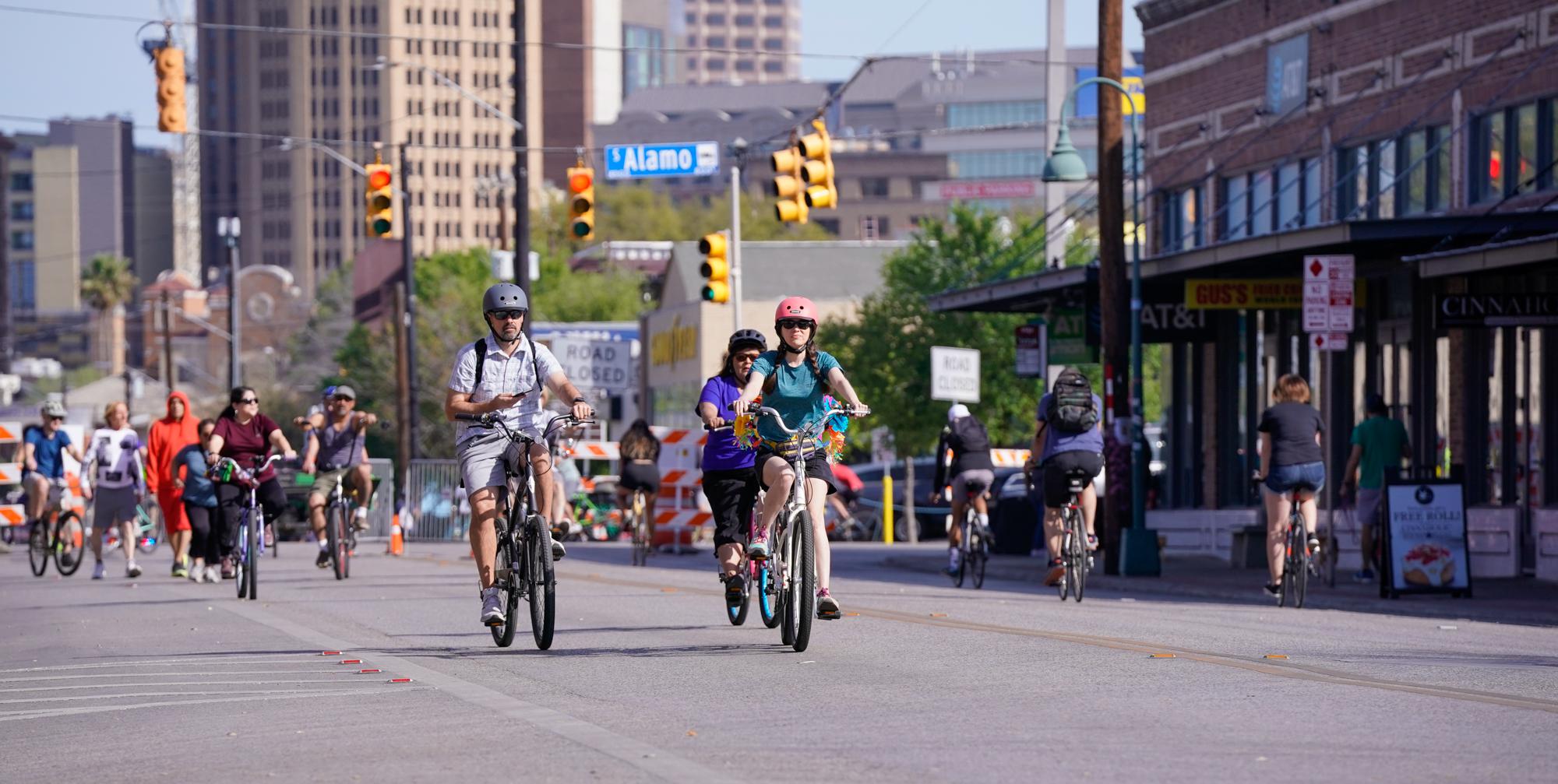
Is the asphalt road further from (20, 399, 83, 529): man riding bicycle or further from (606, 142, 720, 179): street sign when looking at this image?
(606, 142, 720, 179): street sign

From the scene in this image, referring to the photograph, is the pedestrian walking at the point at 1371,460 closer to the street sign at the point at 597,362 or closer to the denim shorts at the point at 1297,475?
the denim shorts at the point at 1297,475

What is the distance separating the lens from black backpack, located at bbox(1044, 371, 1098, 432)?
61.5 feet

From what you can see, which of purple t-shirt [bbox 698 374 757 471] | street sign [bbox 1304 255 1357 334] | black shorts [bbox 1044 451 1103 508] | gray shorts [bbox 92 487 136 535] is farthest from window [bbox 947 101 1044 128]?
purple t-shirt [bbox 698 374 757 471]

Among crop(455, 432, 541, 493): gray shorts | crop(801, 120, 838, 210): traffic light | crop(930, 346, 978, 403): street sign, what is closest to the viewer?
crop(455, 432, 541, 493): gray shorts

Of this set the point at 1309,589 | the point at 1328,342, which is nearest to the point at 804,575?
the point at 1328,342

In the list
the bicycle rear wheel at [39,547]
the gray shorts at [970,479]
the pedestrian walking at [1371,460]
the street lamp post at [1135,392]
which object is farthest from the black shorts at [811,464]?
the bicycle rear wheel at [39,547]

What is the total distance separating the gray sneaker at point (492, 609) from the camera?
12258 mm

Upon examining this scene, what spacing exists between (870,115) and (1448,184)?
17138 centimetres

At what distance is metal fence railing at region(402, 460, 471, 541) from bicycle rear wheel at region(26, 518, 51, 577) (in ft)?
35.3

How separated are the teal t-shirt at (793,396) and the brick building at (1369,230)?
8.22 metres

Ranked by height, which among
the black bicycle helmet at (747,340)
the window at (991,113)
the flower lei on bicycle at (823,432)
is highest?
the window at (991,113)

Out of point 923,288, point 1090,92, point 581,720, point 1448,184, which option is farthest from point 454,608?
point 1090,92

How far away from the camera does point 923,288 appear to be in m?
61.8

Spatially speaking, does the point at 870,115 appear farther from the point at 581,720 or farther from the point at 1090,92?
the point at 581,720
